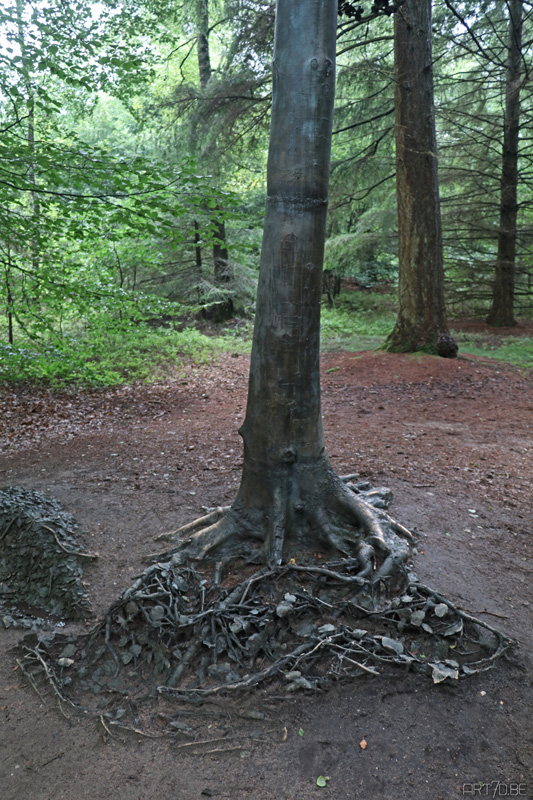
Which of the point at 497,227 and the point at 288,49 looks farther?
the point at 497,227

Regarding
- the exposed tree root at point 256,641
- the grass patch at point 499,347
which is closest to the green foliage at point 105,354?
the exposed tree root at point 256,641

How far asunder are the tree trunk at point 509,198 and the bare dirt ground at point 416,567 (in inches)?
260

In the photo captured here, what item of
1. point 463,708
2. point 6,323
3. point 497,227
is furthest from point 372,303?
point 463,708

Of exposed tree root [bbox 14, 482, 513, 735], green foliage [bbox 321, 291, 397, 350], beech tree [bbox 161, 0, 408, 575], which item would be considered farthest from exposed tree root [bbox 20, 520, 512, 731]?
green foliage [bbox 321, 291, 397, 350]

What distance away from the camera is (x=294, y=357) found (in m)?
3.28

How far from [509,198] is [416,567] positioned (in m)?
13.3

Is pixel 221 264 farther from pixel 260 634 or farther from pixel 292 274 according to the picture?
pixel 260 634

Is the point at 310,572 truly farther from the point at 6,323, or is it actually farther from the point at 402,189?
the point at 6,323

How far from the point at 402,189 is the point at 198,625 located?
362 inches

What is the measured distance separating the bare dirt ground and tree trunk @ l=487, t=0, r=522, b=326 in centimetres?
661

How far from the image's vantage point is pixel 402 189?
9.68 metres

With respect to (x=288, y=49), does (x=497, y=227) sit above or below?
above

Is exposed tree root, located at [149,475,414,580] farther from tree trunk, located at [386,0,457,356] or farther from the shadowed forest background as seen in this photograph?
tree trunk, located at [386,0,457,356]

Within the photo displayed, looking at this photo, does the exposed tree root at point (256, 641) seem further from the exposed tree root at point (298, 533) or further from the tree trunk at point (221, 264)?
the tree trunk at point (221, 264)
